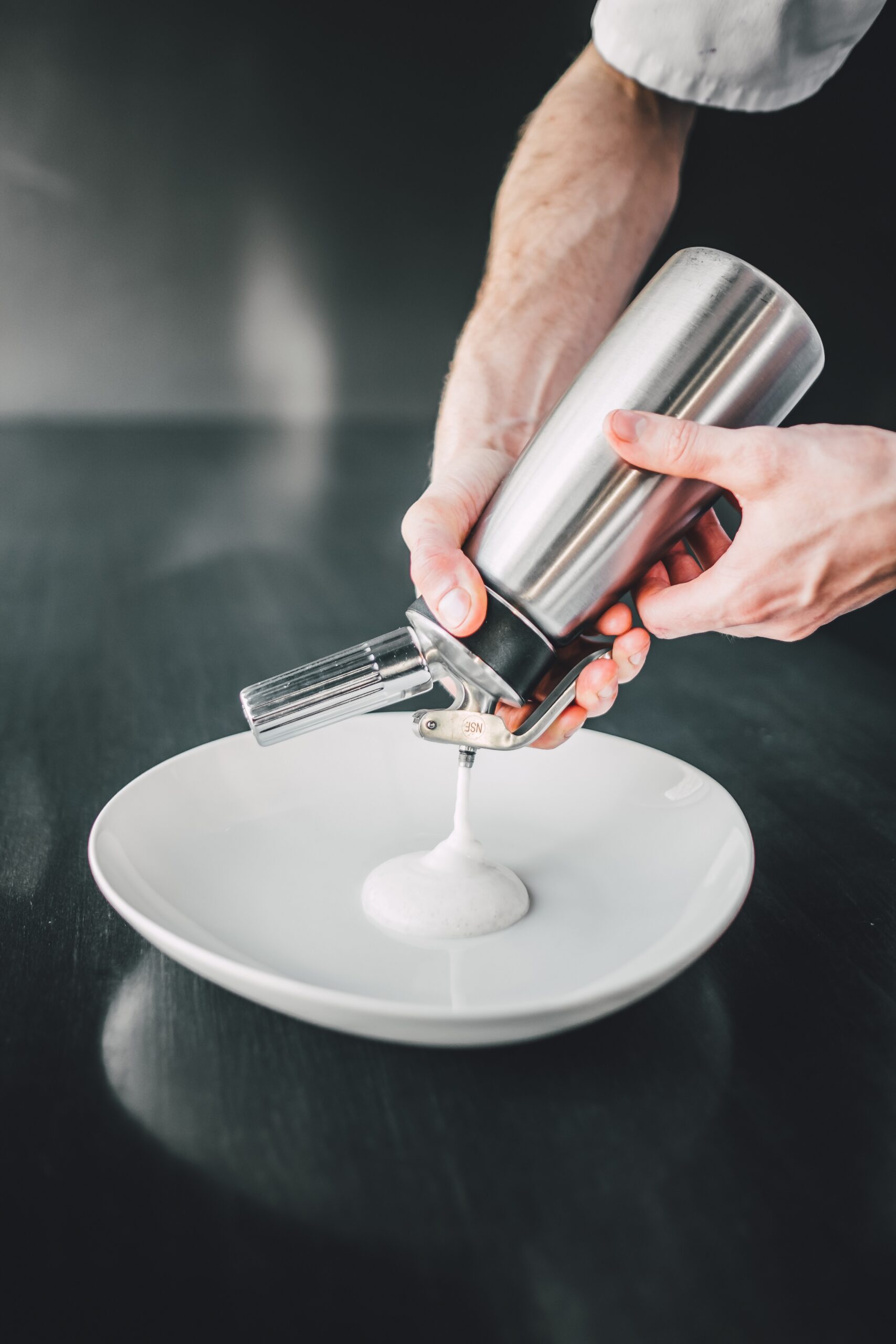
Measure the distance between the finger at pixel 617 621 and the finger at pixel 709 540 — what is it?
0.44 feet

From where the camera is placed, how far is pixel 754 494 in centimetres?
46

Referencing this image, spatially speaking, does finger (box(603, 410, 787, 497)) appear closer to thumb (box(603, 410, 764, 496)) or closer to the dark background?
thumb (box(603, 410, 764, 496))

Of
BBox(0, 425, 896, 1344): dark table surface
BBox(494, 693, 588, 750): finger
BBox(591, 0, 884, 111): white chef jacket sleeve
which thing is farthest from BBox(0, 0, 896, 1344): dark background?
BBox(591, 0, 884, 111): white chef jacket sleeve

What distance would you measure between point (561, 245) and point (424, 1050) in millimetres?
766

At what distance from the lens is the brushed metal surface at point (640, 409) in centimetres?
42

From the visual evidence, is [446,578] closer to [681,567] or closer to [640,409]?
[640,409]

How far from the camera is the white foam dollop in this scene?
0.45m

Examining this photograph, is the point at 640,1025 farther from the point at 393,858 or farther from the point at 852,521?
the point at 852,521

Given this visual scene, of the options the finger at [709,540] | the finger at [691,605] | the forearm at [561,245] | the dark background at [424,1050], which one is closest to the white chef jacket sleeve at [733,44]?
the forearm at [561,245]

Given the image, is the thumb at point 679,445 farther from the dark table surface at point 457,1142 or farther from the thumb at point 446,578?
the dark table surface at point 457,1142

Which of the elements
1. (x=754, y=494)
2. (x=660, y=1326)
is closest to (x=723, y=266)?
(x=754, y=494)

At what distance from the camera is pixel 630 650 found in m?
0.53

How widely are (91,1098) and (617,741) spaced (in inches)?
14.2

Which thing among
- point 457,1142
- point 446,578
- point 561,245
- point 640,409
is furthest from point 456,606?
point 561,245
